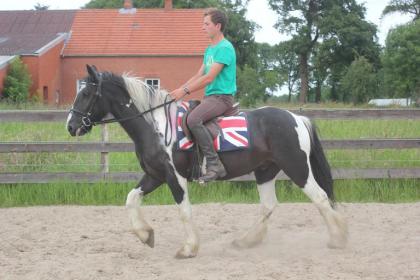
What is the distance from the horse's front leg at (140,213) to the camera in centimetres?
600

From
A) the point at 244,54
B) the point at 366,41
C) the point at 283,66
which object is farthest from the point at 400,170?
the point at 283,66

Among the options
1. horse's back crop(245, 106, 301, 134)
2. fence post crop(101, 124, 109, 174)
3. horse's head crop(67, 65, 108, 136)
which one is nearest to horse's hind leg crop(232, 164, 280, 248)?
horse's back crop(245, 106, 301, 134)

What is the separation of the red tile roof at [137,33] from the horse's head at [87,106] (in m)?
29.2

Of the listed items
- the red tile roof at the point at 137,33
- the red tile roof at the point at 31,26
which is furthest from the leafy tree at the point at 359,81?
the red tile roof at the point at 31,26

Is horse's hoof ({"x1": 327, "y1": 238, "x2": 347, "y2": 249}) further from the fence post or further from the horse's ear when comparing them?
the fence post

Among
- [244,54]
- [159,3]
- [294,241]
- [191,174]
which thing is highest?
[159,3]

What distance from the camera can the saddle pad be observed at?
599 centimetres

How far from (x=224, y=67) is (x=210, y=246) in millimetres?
2037

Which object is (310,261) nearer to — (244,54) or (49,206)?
(49,206)

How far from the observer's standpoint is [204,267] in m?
5.34

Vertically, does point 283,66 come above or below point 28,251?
above

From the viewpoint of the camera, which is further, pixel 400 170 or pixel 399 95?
pixel 399 95

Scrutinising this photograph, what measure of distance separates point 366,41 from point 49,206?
166ft

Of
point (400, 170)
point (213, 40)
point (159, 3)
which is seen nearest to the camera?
point (213, 40)
